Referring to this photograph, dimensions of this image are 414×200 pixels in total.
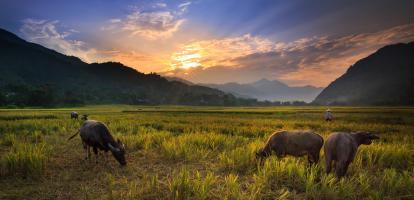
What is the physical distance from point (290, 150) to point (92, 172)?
650cm

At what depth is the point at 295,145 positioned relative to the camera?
822 centimetres

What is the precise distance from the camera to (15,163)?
289 inches

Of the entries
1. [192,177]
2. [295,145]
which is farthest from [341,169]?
[192,177]

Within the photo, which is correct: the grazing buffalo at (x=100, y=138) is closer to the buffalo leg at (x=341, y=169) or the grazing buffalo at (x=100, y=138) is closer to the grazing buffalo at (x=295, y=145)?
the grazing buffalo at (x=295, y=145)

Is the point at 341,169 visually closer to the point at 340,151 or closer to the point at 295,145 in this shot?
the point at 340,151

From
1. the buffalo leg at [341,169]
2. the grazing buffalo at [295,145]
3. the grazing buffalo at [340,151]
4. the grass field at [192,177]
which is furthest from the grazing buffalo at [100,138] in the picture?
the buffalo leg at [341,169]

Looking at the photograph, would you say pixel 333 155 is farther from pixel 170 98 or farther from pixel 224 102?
pixel 170 98

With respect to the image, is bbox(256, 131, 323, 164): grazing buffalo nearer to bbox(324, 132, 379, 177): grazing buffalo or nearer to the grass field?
the grass field

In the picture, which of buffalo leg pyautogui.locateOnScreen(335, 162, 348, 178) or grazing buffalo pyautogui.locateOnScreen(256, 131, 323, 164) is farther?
grazing buffalo pyautogui.locateOnScreen(256, 131, 323, 164)

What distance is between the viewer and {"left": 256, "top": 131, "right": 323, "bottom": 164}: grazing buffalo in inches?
315

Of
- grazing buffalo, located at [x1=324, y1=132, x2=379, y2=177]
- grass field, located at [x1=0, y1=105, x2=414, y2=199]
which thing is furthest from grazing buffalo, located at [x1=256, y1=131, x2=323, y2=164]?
grazing buffalo, located at [x1=324, y1=132, x2=379, y2=177]

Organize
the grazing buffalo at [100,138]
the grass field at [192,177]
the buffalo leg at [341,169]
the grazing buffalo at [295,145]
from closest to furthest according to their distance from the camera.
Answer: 1. the grass field at [192,177]
2. the buffalo leg at [341,169]
3. the grazing buffalo at [295,145]
4. the grazing buffalo at [100,138]

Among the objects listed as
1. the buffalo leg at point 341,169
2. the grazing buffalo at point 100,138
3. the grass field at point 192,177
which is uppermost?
the grazing buffalo at point 100,138

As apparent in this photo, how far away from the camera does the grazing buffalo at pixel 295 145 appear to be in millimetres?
8000
